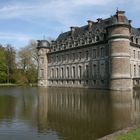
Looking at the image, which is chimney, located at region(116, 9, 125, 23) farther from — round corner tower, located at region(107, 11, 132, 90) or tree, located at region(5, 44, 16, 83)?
tree, located at region(5, 44, 16, 83)

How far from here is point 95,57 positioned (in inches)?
1972

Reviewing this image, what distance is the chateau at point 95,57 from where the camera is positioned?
41.4 m

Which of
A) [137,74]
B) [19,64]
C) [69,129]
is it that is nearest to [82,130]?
[69,129]

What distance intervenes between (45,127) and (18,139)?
242 cm

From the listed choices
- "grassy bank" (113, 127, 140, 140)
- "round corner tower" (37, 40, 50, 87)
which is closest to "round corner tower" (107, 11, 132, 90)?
"round corner tower" (37, 40, 50, 87)

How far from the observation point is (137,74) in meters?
50.2

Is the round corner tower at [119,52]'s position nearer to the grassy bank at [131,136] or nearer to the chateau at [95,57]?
the chateau at [95,57]

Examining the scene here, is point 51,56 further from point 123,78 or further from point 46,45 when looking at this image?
point 123,78

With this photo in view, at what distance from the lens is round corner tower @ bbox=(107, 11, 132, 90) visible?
41.0 metres

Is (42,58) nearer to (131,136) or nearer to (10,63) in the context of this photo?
(10,63)

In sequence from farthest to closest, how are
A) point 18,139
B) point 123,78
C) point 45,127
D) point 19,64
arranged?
point 19,64
point 123,78
point 45,127
point 18,139

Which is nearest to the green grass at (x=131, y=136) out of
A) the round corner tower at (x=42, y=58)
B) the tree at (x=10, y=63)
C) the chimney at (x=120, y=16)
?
the chimney at (x=120, y=16)

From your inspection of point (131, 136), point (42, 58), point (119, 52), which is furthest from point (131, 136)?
point (42, 58)

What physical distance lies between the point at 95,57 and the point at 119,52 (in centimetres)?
907
